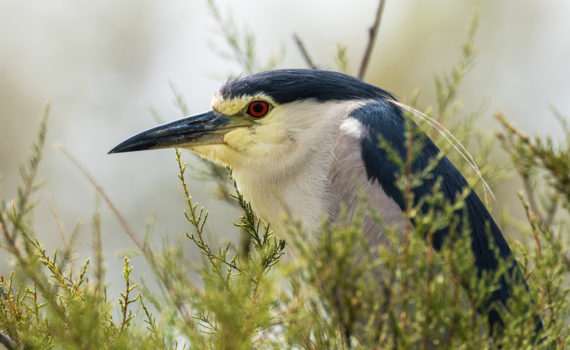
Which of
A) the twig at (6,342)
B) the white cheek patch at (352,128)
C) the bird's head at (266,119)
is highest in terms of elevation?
the bird's head at (266,119)

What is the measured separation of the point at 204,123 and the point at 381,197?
0.77 metres

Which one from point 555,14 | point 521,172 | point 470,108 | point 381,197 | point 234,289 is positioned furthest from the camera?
point 555,14

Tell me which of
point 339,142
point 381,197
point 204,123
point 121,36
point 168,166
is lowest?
point 381,197

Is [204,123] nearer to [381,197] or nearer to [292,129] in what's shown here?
[292,129]

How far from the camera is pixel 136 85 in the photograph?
8.60 meters

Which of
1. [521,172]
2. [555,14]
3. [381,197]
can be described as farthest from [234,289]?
[555,14]

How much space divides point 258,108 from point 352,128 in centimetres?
40

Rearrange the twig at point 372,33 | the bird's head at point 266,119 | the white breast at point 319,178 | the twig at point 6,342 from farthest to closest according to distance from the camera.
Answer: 1. the twig at point 372,33
2. the bird's head at point 266,119
3. the white breast at point 319,178
4. the twig at point 6,342

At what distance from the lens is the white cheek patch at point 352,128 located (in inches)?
91.0

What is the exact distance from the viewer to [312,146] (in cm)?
243

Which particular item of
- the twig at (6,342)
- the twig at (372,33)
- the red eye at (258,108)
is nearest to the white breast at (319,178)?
the red eye at (258,108)

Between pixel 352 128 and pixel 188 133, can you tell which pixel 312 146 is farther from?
pixel 188 133

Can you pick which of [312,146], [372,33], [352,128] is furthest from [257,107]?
[372,33]

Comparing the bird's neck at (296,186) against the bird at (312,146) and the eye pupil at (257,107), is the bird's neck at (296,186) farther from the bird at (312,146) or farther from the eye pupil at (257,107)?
the eye pupil at (257,107)
